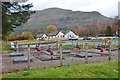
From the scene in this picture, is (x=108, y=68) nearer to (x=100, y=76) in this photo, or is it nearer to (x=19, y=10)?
(x=100, y=76)

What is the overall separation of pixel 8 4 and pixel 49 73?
55.7ft

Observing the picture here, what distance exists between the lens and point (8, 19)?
24.4 m

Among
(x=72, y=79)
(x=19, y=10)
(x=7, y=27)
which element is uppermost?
(x=19, y=10)

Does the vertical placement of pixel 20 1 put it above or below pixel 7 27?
above

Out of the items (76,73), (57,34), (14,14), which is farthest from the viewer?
(57,34)

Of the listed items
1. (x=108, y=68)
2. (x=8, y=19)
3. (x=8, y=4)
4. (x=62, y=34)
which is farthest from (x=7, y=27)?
(x=62, y=34)

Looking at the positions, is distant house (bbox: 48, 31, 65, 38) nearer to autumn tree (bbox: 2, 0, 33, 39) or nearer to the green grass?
autumn tree (bbox: 2, 0, 33, 39)

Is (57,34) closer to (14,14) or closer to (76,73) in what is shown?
(14,14)

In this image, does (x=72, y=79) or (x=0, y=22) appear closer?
(x=72, y=79)

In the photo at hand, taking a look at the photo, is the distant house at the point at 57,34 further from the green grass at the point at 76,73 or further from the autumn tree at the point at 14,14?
the green grass at the point at 76,73

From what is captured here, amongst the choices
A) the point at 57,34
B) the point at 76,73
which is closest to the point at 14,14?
the point at 76,73

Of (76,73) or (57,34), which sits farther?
(57,34)

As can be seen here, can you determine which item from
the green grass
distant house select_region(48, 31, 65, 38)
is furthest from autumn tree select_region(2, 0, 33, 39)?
distant house select_region(48, 31, 65, 38)

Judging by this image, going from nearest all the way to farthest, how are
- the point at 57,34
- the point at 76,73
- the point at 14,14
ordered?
1. the point at 76,73
2. the point at 14,14
3. the point at 57,34
